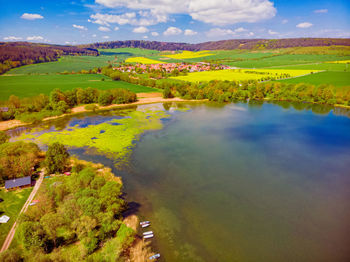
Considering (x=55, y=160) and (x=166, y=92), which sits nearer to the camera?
(x=55, y=160)

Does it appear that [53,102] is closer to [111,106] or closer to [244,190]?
[111,106]

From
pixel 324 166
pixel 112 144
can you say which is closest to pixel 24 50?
pixel 112 144

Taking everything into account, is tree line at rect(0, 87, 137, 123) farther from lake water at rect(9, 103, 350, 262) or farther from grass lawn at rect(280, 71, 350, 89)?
grass lawn at rect(280, 71, 350, 89)

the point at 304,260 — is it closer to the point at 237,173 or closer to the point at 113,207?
the point at 237,173

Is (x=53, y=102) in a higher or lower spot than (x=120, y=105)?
higher

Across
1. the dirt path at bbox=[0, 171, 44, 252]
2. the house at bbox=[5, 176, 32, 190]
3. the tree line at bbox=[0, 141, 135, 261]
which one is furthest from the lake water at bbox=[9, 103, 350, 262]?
the house at bbox=[5, 176, 32, 190]

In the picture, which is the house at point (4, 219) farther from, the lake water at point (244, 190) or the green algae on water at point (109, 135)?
→ the green algae on water at point (109, 135)

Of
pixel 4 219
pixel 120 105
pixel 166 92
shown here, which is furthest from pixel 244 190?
pixel 166 92

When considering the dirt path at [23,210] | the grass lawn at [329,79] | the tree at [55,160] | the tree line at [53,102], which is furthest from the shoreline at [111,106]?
the dirt path at [23,210]
